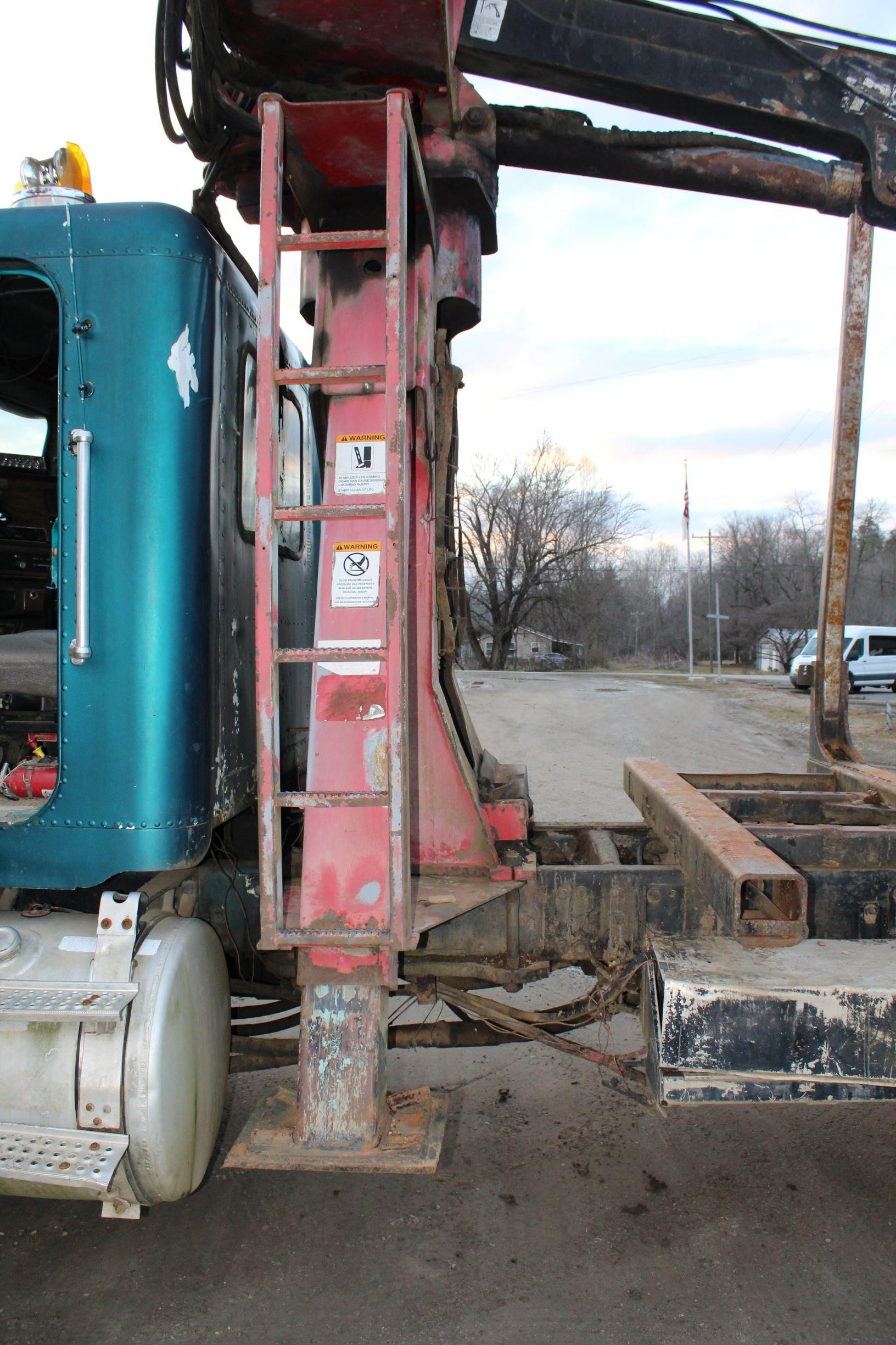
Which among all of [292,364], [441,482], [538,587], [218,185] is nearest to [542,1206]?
[441,482]

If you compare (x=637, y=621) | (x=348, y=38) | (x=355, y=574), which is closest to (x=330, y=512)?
(x=355, y=574)

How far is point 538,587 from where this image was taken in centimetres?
4150

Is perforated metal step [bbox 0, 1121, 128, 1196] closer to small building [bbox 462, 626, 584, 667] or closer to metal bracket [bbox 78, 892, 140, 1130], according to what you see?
metal bracket [bbox 78, 892, 140, 1130]

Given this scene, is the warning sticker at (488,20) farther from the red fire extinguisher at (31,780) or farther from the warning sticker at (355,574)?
the red fire extinguisher at (31,780)

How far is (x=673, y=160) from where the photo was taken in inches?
127

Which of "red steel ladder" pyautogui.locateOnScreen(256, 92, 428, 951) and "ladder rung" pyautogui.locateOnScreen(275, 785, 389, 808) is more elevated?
"red steel ladder" pyautogui.locateOnScreen(256, 92, 428, 951)

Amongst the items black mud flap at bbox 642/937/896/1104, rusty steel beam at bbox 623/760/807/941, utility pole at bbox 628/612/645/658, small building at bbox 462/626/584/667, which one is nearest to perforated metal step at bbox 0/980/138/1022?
black mud flap at bbox 642/937/896/1104

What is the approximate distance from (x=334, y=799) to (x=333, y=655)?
0.38 meters

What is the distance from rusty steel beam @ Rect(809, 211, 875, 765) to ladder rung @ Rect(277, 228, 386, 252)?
2.16m

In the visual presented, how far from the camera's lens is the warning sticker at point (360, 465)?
8.44 ft

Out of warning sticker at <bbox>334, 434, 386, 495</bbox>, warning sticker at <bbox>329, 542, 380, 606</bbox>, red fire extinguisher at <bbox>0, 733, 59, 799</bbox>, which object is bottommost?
red fire extinguisher at <bbox>0, 733, 59, 799</bbox>

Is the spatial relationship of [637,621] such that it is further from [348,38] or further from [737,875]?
[737,875]

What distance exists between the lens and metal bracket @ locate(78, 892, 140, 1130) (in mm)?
2236

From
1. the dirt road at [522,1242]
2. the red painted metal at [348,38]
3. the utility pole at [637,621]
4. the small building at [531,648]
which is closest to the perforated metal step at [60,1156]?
the dirt road at [522,1242]
